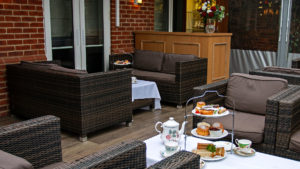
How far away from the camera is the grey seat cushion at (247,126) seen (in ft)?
9.58

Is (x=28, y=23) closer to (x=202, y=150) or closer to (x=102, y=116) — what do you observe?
(x=102, y=116)

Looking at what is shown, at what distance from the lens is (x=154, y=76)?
18.4 ft

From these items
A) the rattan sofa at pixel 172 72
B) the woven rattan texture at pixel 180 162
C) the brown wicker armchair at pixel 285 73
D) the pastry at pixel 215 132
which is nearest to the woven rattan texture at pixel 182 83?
the rattan sofa at pixel 172 72

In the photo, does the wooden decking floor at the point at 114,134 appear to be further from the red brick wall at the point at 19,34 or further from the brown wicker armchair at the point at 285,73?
the brown wicker armchair at the point at 285,73

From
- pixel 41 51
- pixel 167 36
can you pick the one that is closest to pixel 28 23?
pixel 41 51

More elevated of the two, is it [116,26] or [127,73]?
[116,26]

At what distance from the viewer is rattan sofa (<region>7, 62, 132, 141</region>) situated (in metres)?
3.68

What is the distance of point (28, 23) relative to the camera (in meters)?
5.09

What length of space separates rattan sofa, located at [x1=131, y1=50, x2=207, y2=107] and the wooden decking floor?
31 cm

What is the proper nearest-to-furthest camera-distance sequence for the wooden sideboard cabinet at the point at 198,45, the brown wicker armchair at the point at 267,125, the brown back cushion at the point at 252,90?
the brown wicker armchair at the point at 267,125
the brown back cushion at the point at 252,90
the wooden sideboard cabinet at the point at 198,45

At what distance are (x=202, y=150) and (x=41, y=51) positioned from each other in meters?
3.79

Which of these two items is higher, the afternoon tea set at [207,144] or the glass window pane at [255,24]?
the glass window pane at [255,24]

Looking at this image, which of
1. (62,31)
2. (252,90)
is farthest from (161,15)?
(252,90)

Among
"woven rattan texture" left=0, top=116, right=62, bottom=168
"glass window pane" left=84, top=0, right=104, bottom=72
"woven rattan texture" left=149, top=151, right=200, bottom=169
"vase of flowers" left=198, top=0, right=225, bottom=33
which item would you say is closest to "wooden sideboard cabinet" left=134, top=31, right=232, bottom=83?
"vase of flowers" left=198, top=0, right=225, bottom=33
